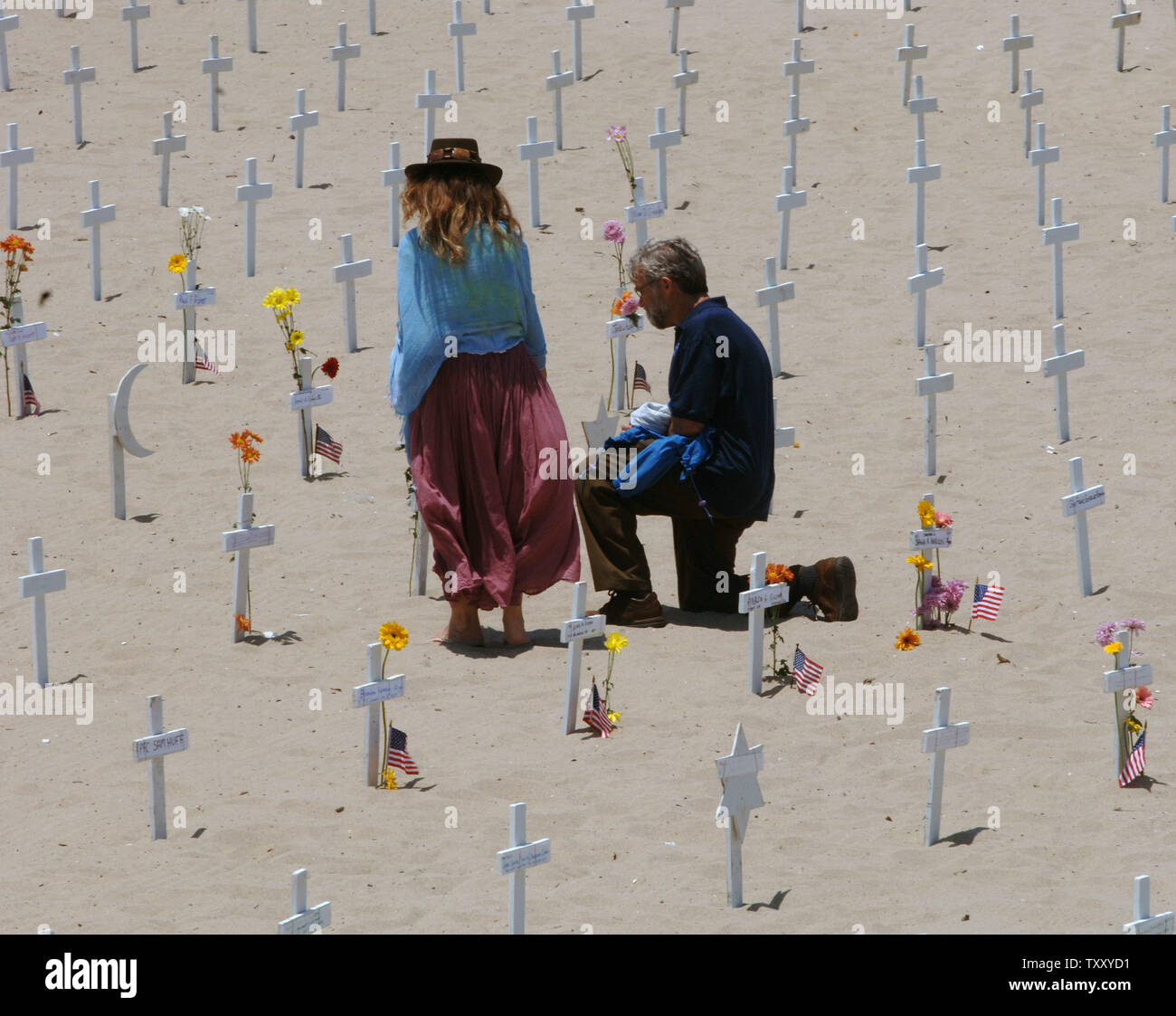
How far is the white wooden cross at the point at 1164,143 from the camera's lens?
36.8 ft

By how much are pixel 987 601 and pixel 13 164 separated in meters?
7.25

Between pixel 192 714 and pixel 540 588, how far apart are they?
1.42 meters

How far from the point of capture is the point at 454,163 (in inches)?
257

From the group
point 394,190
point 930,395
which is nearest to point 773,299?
point 930,395

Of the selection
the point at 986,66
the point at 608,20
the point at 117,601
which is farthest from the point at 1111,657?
the point at 608,20

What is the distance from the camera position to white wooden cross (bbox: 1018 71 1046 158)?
1194cm

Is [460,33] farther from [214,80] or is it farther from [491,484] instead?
[491,484]

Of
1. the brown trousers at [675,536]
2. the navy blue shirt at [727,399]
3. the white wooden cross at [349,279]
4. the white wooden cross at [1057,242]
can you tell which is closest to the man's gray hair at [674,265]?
the navy blue shirt at [727,399]

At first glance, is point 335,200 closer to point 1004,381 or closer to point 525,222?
point 525,222

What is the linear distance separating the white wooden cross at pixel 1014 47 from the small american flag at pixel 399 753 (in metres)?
9.17

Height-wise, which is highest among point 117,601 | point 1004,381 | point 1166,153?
point 1166,153

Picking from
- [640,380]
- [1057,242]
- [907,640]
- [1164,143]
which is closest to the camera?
[907,640]

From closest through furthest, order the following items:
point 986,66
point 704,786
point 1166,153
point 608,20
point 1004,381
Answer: point 704,786 → point 1004,381 → point 1166,153 → point 986,66 → point 608,20

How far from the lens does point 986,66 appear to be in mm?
13367
